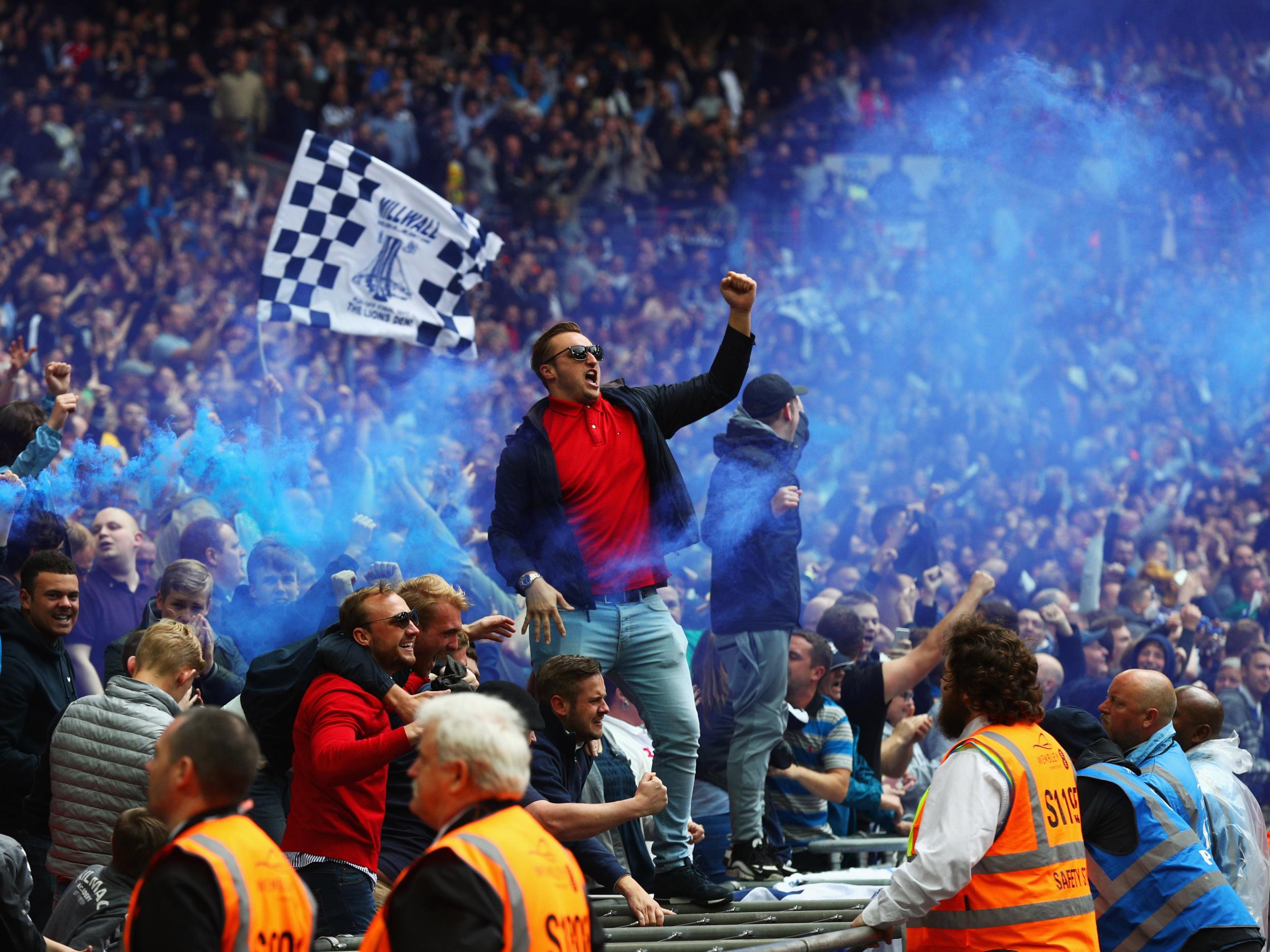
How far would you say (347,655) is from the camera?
4043 millimetres

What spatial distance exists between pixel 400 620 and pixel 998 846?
1.74 meters

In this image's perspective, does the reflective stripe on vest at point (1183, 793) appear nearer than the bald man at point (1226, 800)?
Yes

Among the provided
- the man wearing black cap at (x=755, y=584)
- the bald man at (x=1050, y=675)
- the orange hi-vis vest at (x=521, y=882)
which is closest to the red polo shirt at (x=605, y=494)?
the man wearing black cap at (x=755, y=584)

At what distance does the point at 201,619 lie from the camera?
17.1 feet

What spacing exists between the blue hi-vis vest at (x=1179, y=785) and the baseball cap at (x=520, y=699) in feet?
6.37

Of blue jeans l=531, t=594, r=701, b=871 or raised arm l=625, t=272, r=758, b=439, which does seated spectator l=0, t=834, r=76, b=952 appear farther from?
raised arm l=625, t=272, r=758, b=439

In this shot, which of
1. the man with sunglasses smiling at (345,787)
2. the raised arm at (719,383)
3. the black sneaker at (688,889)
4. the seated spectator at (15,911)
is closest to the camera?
the seated spectator at (15,911)

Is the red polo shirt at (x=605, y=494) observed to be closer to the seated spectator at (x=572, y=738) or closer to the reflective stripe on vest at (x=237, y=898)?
the seated spectator at (x=572, y=738)

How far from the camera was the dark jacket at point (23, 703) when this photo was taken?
4.54 metres

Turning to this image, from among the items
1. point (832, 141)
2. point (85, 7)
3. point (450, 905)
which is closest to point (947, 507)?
point (832, 141)

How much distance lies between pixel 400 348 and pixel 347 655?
30.4 ft

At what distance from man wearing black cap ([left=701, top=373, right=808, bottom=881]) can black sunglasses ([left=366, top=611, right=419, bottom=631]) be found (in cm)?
178

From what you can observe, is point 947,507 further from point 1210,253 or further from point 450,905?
point 450,905

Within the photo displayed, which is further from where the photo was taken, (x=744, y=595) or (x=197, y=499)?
(x=197, y=499)
